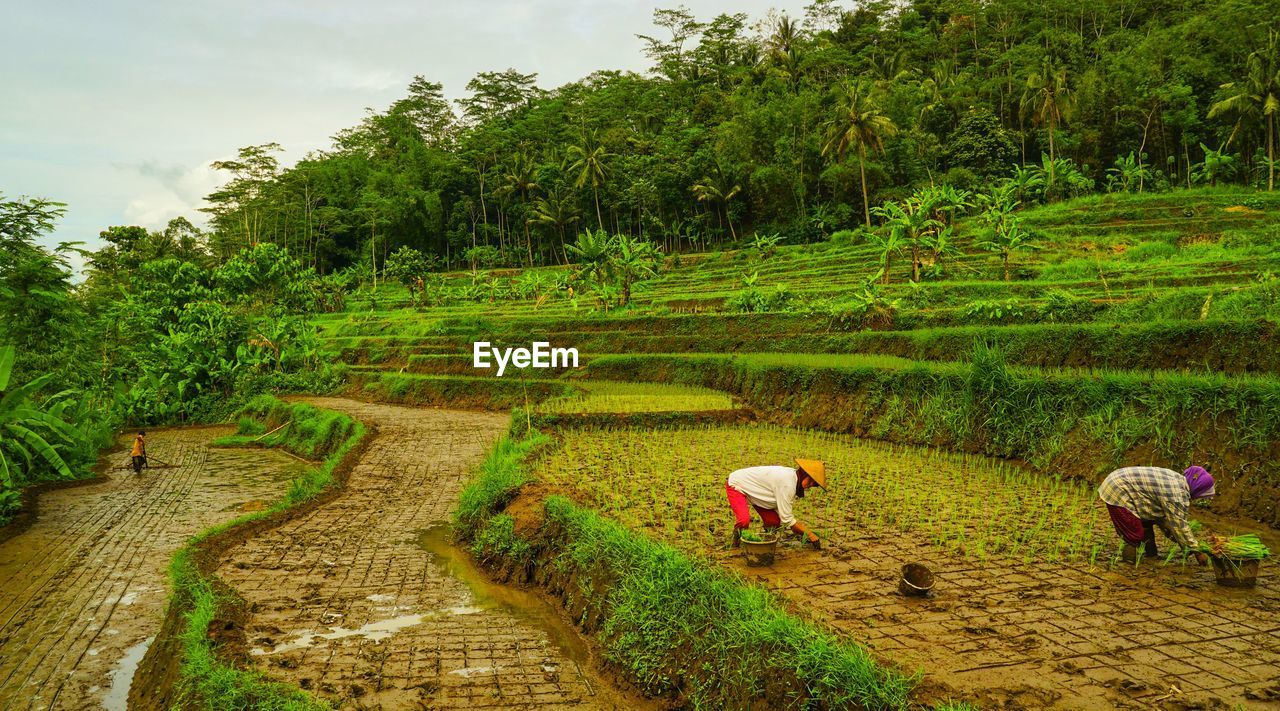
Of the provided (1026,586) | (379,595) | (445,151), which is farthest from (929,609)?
(445,151)

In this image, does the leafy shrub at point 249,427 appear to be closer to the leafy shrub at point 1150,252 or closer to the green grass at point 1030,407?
the green grass at point 1030,407

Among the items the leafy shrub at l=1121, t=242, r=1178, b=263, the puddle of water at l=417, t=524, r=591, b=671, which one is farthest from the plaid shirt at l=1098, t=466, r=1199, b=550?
the leafy shrub at l=1121, t=242, r=1178, b=263

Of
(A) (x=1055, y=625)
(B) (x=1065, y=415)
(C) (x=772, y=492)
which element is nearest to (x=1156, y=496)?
(A) (x=1055, y=625)

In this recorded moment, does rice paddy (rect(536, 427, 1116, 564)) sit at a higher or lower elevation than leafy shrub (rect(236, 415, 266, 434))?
higher

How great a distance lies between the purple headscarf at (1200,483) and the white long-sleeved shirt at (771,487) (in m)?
2.68

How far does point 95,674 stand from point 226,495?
693cm

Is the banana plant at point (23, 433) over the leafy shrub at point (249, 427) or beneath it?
over

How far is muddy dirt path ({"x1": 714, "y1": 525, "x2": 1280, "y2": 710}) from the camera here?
11.5 feet

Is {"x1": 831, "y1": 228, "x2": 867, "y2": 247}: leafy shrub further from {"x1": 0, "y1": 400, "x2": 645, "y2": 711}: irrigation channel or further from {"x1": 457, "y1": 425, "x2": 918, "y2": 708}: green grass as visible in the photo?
{"x1": 457, "y1": 425, "x2": 918, "y2": 708}: green grass

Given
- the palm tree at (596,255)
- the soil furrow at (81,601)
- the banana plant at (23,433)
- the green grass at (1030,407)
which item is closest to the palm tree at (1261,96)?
the palm tree at (596,255)

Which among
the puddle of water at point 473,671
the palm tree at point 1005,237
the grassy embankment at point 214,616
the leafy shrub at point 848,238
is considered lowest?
the puddle of water at point 473,671

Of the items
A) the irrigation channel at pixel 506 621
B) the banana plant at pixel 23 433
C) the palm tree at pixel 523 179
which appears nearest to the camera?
the irrigation channel at pixel 506 621

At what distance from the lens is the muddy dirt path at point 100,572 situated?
5.32 meters
